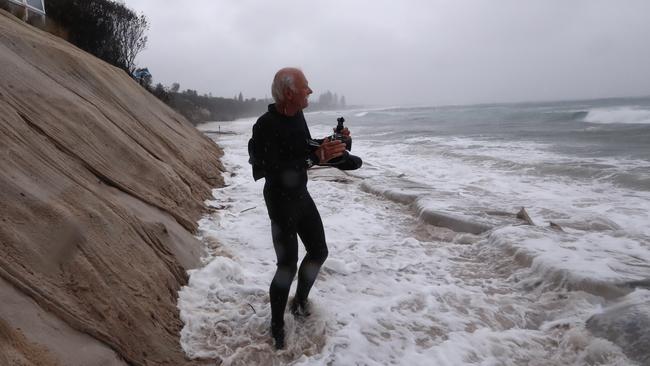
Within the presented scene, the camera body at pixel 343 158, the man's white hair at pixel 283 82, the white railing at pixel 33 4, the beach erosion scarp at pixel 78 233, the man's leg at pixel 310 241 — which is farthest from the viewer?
the white railing at pixel 33 4

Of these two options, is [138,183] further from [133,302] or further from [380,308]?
[380,308]

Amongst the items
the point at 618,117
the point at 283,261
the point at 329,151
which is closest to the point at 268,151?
the point at 329,151

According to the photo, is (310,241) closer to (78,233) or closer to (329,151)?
(329,151)

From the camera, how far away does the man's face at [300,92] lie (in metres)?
2.69

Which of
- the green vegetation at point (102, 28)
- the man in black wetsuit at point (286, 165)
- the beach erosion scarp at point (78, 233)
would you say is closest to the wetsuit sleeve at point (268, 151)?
the man in black wetsuit at point (286, 165)

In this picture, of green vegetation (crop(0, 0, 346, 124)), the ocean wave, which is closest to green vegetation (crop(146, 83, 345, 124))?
green vegetation (crop(0, 0, 346, 124))

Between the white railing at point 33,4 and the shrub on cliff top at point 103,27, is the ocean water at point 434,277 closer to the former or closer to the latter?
the white railing at point 33,4

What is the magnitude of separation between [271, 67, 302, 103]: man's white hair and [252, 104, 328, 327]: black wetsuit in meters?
0.11

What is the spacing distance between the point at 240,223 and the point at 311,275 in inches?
113

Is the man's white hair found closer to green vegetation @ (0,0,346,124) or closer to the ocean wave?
green vegetation @ (0,0,346,124)

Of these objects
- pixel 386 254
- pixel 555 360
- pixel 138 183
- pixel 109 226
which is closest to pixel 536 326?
pixel 555 360

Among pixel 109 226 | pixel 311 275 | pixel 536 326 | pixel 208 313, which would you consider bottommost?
pixel 536 326

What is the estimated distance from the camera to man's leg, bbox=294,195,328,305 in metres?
3.01

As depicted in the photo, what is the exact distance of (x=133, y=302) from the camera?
2797mm
